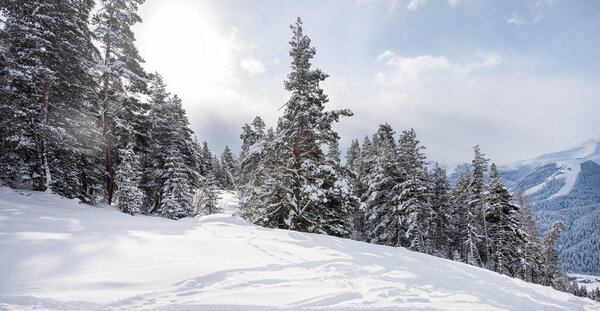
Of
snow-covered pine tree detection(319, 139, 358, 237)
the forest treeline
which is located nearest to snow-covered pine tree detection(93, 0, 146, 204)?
the forest treeline

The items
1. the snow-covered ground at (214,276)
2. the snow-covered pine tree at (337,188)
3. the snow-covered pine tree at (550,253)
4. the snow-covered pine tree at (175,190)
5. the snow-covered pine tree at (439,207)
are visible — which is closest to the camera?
the snow-covered ground at (214,276)

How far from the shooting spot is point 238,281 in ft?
13.1

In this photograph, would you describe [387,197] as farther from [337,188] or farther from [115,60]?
[115,60]

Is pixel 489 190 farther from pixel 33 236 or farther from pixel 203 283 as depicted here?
pixel 33 236

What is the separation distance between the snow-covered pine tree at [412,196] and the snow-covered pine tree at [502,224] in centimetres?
783

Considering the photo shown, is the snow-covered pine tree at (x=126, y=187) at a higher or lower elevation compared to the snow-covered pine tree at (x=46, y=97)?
lower

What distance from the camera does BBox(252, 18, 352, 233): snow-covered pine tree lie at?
13047mm

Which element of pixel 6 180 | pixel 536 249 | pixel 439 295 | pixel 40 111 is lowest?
pixel 536 249

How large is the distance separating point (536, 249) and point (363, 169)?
2476 cm

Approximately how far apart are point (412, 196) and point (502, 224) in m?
12.0

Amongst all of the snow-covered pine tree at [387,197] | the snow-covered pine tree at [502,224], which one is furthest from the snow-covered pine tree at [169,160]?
the snow-covered pine tree at [502,224]

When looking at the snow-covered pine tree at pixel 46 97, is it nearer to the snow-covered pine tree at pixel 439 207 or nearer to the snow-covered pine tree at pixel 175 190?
the snow-covered pine tree at pixel 175 190

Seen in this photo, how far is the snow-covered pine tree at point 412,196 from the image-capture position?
22.5 metres

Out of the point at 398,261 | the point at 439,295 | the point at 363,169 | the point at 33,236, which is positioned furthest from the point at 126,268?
the point at 363,169
